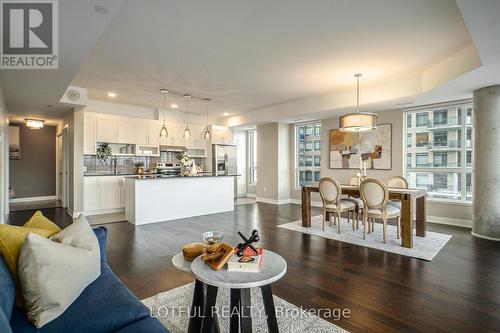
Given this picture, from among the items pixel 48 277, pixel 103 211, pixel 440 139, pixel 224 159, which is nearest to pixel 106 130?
pixel 103 211

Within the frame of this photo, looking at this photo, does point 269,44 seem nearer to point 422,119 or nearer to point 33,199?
point 422,119

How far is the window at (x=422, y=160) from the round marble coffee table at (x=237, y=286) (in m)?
5.46

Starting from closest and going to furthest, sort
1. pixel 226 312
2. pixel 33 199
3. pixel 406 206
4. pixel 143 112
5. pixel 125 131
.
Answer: pixel 226 312
pixel 406 206
pixel 125 131
pixel 143 112
pixel 33 199

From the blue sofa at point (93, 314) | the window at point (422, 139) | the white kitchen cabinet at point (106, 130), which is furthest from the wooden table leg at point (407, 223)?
the white kitchen cabinet at point (106, 130)

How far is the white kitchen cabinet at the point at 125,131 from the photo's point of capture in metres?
6.76

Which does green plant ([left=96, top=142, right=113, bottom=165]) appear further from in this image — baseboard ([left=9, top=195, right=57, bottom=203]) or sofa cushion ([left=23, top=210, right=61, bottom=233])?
sofa cushion ([left=23, top=210, right=61, bottom=233])

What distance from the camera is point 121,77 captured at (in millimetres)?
4746

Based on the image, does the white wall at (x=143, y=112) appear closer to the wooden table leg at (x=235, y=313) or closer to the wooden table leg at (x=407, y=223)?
the wooden table leg at (x=407, y=223)

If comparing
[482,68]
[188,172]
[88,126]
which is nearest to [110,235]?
[188,172]

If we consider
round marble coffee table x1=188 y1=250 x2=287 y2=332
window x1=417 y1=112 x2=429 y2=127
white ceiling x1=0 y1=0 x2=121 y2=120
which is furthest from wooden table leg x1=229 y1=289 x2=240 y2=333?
window x1=417 y1=112 x2=429 y2=127

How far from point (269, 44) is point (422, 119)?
4.19 m

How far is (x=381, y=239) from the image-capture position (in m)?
4.14

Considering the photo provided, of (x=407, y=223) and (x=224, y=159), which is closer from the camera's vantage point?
(x=407, y=223)

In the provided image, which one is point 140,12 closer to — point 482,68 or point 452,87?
point 482,68
